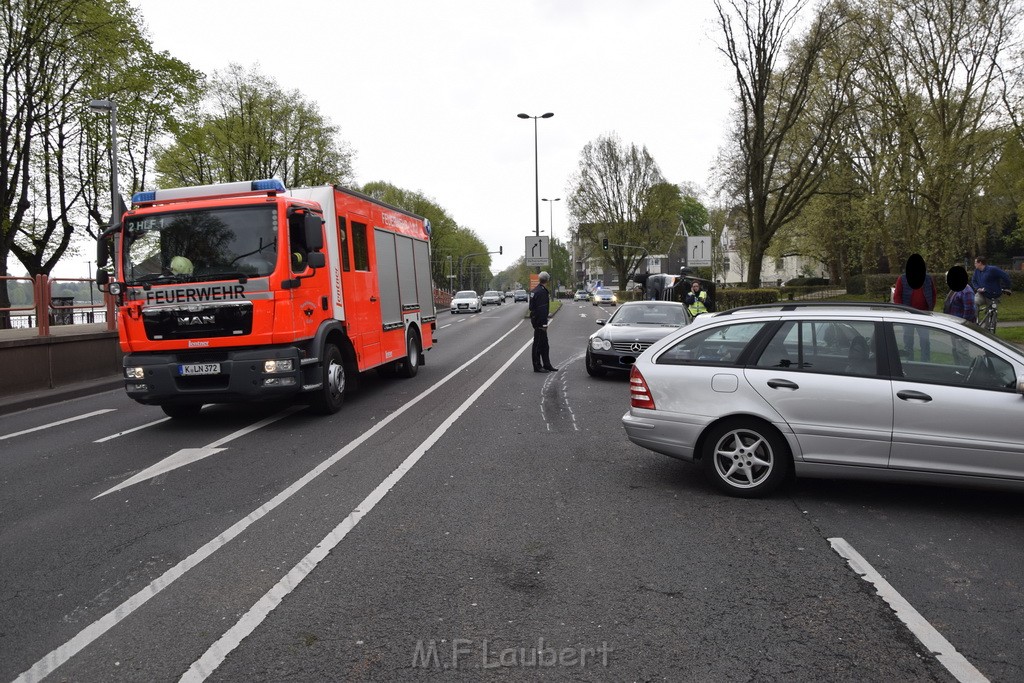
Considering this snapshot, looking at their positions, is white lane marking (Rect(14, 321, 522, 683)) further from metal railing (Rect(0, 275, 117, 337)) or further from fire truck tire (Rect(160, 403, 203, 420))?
metal railing (Rect(0, 275, 117, 337))

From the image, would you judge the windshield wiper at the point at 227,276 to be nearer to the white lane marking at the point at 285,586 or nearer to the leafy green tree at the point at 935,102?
the white lane marking at the point at 285,586

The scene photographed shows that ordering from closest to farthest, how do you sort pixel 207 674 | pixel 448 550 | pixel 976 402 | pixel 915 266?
1. pixel 207 674
2. pixel 448 550
3. pixel 976 402
4. pixel 915 266

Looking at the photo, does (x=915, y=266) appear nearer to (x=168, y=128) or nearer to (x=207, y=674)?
(x=207, y=674)

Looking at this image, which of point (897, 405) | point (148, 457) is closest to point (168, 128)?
point (148, 457)

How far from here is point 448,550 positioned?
435 centimetres

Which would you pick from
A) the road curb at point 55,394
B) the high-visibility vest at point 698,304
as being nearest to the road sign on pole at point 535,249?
the high-visibility vest at point 698,304

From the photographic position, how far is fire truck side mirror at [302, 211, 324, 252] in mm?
8289

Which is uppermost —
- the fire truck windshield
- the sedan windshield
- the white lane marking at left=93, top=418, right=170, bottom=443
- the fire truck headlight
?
the fire truck windshield

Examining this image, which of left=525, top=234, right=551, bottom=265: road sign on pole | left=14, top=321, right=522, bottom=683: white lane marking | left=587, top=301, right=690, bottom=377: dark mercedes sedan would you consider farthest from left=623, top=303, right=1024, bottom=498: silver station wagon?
left=525, top=234, right=551, bottom=265: road sign on pole

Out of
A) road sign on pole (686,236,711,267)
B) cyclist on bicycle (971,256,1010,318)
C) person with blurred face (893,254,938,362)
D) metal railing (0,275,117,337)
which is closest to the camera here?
person with blurred face (893,254,938,362)

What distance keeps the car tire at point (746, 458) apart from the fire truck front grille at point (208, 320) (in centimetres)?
530

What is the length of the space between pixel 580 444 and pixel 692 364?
6.63ft

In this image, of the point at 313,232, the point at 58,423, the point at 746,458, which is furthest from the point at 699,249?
the point at 746,458

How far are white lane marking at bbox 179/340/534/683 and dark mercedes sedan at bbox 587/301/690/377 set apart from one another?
6.08 metres
